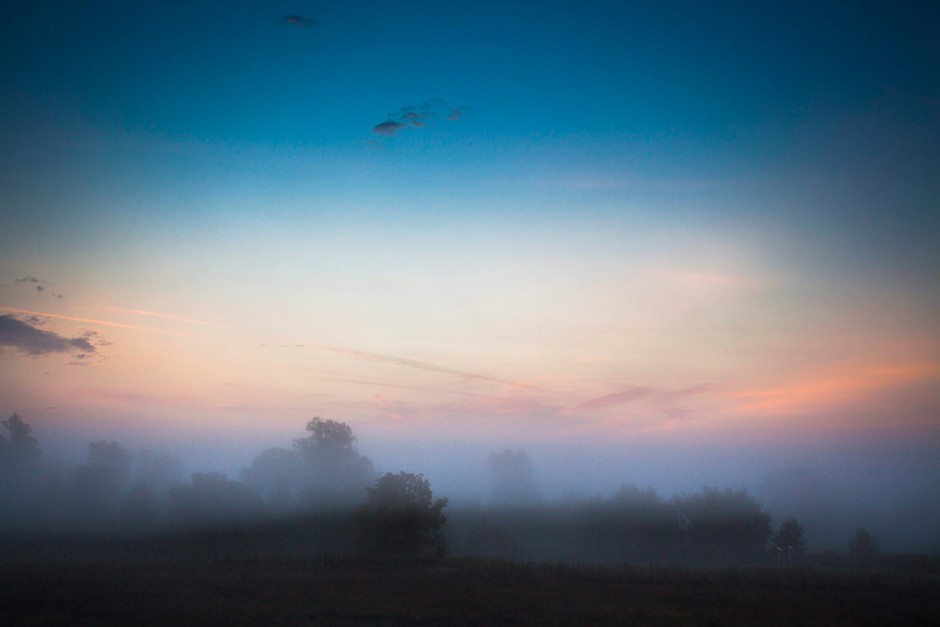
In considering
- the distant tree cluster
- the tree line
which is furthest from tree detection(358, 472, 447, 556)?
the distant tree cluster

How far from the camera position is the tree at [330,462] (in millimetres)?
104062

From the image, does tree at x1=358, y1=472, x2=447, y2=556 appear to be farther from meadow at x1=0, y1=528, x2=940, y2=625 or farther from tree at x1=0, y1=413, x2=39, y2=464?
tree at x1=0, y1=413, x2=39, y2=464

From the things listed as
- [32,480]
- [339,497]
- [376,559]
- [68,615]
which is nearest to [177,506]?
[339,497]

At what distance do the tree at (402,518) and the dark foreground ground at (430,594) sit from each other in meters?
8.74

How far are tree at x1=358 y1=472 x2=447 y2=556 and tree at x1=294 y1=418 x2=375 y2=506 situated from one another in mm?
42223

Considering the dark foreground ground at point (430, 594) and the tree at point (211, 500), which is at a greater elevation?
the dark foreground ground at point (430, 594)

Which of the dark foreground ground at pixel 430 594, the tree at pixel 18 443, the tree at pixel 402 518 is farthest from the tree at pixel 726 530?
the tree at pixel 18 443

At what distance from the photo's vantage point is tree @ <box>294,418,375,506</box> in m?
104

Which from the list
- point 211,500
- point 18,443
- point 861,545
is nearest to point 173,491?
point 211,500

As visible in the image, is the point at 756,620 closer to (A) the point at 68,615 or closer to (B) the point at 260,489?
(A) the point at 68,615

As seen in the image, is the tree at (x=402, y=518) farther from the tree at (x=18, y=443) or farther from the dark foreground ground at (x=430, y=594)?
the tree at (x=18, y=443)

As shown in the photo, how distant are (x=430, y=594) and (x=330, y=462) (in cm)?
7511

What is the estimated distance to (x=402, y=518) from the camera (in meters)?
61.6

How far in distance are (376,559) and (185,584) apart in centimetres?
2093
